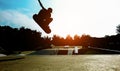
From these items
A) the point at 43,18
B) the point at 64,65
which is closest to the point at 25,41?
the point at 64,65

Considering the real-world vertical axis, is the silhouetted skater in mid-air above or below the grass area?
above

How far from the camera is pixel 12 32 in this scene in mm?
77688

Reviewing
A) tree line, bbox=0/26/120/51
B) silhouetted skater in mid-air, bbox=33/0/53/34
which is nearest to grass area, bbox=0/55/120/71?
silhouetted skater in mid-air, bbox=33/0/53/34

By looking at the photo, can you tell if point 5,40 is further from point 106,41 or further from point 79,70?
point 79,70

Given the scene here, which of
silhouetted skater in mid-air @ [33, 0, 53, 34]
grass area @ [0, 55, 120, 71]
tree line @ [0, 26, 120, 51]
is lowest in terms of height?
grass area @ [0, 55, 120, 71]

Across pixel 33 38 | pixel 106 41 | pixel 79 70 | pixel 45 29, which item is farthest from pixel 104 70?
pixel 106 41

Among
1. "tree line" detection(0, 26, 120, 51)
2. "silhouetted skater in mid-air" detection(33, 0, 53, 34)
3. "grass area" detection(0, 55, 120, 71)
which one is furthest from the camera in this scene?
"tree line" detection(0, 26, 120, 51)

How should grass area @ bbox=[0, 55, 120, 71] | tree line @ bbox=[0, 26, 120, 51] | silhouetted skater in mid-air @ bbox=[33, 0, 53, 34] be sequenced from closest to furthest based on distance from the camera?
silhouetted skater in mid-air @ bbox=[33, 0, 53, 34]
grass area @ bbox=[0, 55, 120, 71]
tree line @ bbox=[0, 26, 120, 51]

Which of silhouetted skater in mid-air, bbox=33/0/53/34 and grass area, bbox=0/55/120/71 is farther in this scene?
grass area, bbox=0/55/120/71

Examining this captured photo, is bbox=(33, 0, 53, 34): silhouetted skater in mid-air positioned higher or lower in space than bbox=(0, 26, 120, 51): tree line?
lower

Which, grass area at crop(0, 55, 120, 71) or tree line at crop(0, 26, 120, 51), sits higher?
tree line at crop(0, 26, 120, 51)

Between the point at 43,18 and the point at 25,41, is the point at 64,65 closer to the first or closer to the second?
the point at 43,18

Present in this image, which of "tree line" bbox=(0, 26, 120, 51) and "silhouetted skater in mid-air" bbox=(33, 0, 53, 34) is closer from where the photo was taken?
"silhouetted skater in mid-air" bbox=(33, 0, 53, 34)

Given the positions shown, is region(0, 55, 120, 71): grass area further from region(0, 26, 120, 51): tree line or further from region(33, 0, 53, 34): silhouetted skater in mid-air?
region(0, 26, 120, 51): tree line
